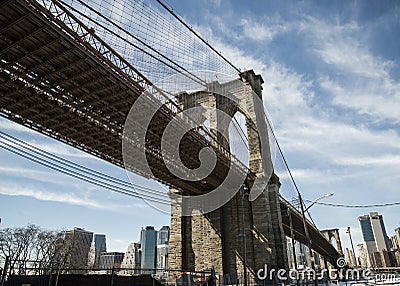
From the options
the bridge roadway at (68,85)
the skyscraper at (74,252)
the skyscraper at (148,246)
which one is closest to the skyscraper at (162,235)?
the skyscraper at (148,246)

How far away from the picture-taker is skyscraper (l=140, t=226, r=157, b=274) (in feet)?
563

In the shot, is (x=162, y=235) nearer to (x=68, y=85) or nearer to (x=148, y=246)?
(x=148, y=246)

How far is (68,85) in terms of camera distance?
16000 millimetres

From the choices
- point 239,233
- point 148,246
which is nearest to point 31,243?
point 239,233

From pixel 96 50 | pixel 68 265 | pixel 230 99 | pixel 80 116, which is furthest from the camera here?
pixel 68 265

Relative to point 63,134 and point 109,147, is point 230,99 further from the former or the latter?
point 63,134

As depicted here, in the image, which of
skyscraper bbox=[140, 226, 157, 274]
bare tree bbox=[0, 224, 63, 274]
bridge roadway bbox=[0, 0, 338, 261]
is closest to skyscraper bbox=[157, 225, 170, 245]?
skyscraper bbox=[140, 226, 157, 274]

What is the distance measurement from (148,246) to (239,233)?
157m

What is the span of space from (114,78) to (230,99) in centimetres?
2506

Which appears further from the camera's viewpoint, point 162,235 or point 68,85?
point 162,235

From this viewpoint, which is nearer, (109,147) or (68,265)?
(109,147)

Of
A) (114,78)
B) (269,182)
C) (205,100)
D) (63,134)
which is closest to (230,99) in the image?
(205,100)

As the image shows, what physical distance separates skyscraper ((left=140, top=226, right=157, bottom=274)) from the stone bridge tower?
475 feet

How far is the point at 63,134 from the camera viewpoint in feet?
69.1
